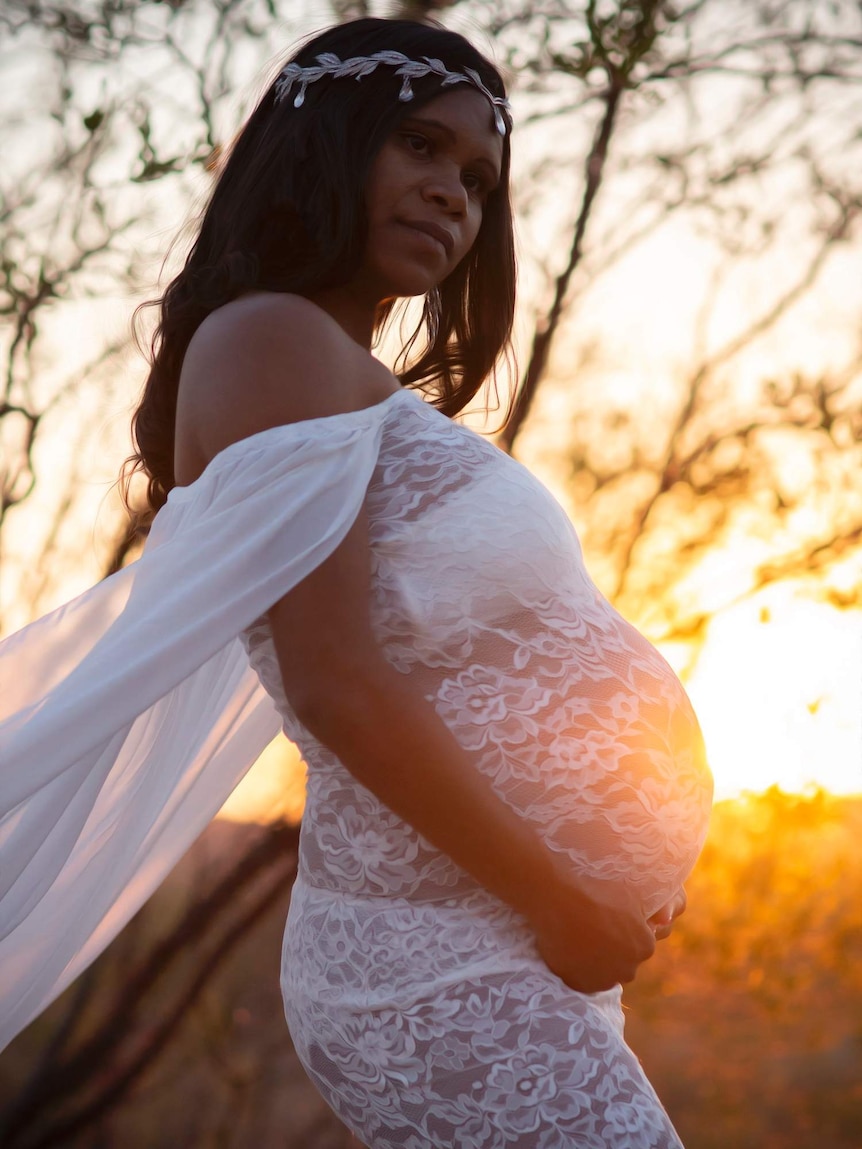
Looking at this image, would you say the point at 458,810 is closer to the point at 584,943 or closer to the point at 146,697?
the point at 584,943

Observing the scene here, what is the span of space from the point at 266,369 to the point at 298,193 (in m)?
0.30

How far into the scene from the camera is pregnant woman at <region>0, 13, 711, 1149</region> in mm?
1106

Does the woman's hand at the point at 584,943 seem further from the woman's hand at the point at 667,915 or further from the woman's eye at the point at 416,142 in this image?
the woman's eye at the point at 416,142

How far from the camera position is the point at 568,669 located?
1223 mm

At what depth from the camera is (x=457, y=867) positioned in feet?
3.89

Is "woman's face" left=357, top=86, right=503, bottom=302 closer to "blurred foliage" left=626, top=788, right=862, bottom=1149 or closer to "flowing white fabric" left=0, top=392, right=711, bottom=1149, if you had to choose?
"flowing white fabric" left=0, top=392, right=711, bottom=1149

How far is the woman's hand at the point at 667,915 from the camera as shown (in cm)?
130

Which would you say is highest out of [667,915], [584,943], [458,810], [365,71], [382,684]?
[365,71]

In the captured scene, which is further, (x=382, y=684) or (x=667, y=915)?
(x=667, y=915)

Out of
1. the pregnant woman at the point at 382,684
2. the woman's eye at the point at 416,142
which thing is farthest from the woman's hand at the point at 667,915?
the woman's eye at the point at 416,142

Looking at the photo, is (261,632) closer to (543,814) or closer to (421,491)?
(421,491)

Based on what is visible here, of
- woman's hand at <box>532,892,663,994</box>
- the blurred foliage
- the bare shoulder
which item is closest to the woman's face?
the bare shoulder

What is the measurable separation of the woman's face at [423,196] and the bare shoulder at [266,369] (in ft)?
0.64

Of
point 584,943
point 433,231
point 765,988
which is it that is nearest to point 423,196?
point 433,231
